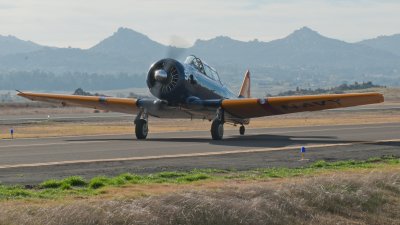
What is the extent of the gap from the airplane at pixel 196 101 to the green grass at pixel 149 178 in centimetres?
843

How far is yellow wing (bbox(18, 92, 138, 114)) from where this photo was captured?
3161cm

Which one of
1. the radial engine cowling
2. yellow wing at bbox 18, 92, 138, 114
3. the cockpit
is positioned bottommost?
yellow wing at bbox 18, 92, 138, 114

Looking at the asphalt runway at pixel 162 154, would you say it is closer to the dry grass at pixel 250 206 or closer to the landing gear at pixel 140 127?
the landing gear at pixel 140 127

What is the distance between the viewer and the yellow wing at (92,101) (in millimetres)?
31609

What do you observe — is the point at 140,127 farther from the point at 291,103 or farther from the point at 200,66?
the point at 291,103

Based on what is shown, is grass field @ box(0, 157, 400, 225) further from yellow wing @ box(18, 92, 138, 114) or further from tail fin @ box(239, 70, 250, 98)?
tail fin @ box(239, 70, 250, 98)

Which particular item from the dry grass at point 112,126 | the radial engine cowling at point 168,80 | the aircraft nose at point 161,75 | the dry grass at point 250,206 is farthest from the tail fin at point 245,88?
the dry grass at point 250,206

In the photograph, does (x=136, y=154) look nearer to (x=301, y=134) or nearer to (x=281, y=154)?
(x=281, y=154)

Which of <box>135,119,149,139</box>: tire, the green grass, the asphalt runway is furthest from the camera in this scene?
<box>135,119,149,139</box>: tire

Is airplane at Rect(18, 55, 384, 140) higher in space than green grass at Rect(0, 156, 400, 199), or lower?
higher

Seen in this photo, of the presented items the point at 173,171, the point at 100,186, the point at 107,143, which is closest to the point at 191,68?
the point at 107,143

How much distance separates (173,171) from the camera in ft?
57.3

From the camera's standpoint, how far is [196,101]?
2964cm

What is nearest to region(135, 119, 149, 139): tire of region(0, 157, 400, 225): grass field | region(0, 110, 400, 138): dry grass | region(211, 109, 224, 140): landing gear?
region(211, 109, 224, 140): landing gear
